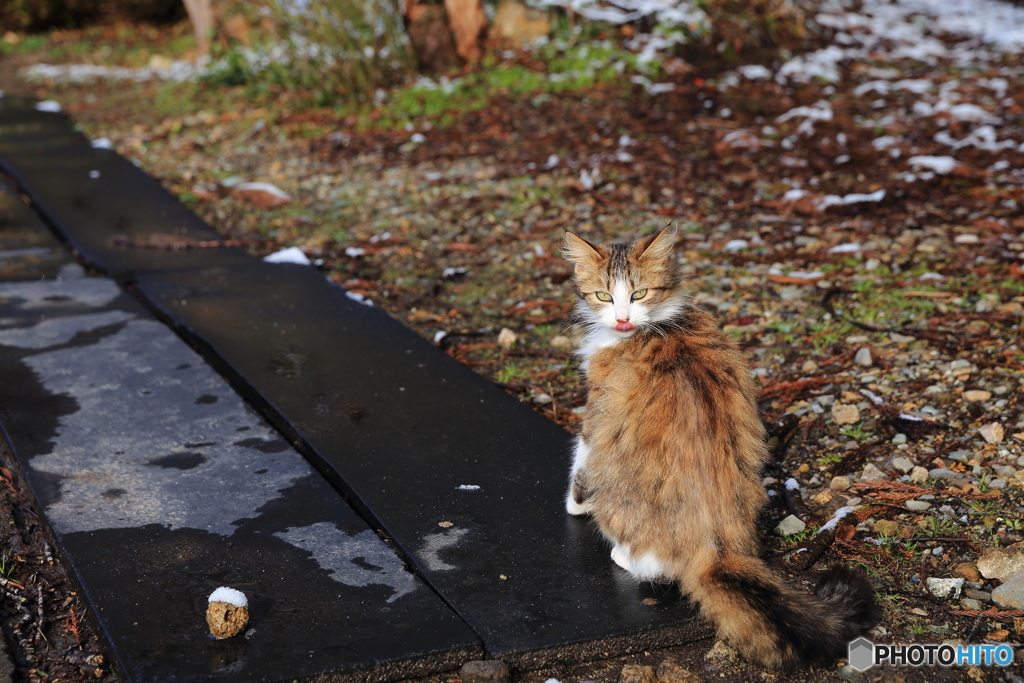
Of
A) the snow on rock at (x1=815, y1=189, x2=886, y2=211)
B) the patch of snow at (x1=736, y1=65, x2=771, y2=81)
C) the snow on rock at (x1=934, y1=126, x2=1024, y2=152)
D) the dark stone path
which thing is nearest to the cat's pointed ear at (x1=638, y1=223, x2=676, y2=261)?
the dark stone path

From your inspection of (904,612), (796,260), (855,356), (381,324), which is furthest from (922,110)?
(904,612)

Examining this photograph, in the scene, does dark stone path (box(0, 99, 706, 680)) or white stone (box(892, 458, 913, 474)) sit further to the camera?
white stone (box(892, 458, 913, 474))

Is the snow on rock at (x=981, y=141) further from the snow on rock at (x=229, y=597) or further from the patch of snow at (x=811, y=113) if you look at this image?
the snow on rock at (x=229, y=597)

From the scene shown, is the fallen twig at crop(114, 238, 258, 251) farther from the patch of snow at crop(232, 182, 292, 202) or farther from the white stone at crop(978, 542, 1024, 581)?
the white stone at crop(978, 542, 1024, 581)

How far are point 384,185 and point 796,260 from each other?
3.50m

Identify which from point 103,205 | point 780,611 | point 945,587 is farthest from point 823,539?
point 103,205

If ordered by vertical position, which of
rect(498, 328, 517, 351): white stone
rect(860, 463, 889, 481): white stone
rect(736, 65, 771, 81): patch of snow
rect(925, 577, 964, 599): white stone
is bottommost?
rect(925, 577, 964, 599): white stone

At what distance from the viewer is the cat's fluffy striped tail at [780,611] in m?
2.26

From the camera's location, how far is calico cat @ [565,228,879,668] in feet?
7.62

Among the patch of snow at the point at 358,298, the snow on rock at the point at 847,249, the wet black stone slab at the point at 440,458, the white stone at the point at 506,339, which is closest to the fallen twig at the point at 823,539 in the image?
the wet black stone slab at the point at 440,458

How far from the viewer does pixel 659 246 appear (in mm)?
2967

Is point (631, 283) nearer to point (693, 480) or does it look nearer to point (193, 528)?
point (693, 480)

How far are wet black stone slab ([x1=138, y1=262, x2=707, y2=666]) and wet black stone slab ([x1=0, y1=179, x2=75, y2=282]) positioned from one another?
0.72 meters

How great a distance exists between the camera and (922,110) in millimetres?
7738
